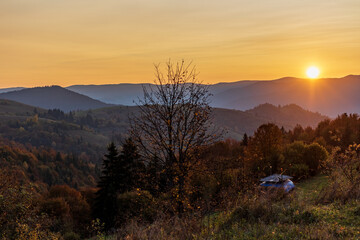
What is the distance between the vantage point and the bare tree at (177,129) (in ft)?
62.4

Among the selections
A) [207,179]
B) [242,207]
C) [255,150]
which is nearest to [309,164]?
[255,150]

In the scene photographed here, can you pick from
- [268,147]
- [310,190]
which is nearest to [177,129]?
[310,190]

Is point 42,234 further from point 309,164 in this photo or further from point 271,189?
point 309,164

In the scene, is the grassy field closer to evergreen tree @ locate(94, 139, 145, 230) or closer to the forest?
the forest

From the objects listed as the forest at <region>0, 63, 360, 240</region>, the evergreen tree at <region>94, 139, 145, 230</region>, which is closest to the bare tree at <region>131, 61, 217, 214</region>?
the forest at <region>0, 63, 360, 240</region>

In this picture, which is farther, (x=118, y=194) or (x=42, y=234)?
(x=118, y=194)

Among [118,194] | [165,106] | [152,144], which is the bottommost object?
[118,194]

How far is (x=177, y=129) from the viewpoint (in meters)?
19.4

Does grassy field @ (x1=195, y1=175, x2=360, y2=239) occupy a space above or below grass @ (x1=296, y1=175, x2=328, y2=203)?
above

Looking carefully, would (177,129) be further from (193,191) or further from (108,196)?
(108,196)

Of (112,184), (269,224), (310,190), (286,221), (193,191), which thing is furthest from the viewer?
(112,184)

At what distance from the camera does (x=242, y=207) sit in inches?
380

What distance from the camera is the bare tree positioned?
1901 centimetres

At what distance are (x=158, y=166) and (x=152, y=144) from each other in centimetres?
160
